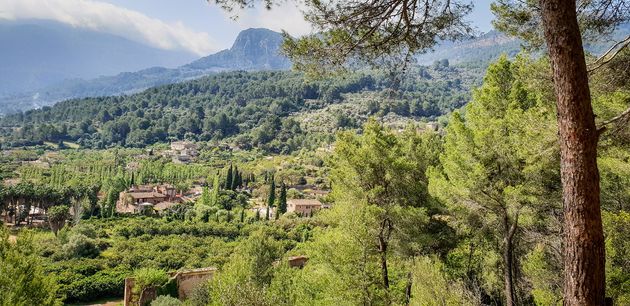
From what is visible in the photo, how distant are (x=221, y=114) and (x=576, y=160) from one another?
13604 centimetres

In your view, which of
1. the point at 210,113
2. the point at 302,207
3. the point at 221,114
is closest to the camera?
the point at 302,207

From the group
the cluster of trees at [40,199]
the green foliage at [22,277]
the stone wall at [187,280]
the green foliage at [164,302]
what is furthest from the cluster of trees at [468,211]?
the cluster of trees at [40,199]

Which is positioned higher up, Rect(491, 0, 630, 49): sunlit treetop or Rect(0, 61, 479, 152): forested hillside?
Rect(0, 61, 479, 152): forested hillside

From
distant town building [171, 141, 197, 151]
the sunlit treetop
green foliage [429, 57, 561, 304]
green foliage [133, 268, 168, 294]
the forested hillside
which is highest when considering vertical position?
the forested hillside

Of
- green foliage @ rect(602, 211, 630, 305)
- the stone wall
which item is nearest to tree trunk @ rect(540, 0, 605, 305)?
green foliage @ rect(602, 211, 630, 305)

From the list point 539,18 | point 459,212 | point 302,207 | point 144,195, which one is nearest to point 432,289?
point 459,212

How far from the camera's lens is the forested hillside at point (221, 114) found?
389 feet

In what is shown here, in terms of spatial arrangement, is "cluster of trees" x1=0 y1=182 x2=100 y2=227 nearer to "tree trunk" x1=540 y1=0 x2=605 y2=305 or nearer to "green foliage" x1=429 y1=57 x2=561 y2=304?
"green foliage" x1=429 y1=57 x2=561 y2=304

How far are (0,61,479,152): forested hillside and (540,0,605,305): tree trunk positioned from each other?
3826 inches

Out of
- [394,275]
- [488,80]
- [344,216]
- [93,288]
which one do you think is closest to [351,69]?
[344,216]

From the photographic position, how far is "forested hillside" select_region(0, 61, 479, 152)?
11869 centimetres

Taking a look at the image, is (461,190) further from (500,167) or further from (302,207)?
(302,207)

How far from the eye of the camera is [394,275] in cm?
1561

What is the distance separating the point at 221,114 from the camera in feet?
443
